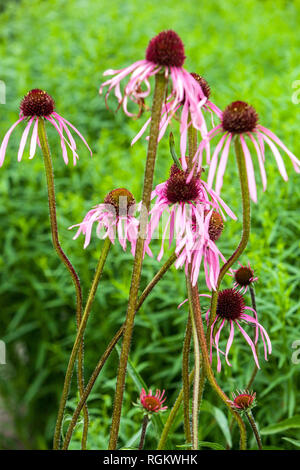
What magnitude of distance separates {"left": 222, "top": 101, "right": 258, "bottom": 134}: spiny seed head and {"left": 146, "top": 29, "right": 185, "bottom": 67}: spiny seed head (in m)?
0.07

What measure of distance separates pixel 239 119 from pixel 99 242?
141 cm

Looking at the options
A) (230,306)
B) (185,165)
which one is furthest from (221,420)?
(185,165)

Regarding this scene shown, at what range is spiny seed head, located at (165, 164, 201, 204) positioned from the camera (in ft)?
2.27

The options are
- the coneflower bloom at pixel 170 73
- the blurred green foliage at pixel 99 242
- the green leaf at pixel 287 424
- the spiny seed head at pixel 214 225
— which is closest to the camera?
the coneflower bloom at pixel 170 73

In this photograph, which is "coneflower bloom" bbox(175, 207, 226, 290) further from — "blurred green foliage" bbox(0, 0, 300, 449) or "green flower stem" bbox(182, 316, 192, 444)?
"blurred green foliage" bbox(0, 0, 300, 449)

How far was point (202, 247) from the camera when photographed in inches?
27.8

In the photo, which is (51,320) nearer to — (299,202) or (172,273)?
(172,273)

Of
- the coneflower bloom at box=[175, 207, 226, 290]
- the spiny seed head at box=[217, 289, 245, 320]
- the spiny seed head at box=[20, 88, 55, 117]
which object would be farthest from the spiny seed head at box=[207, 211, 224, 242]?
the spiny seed head at box=[20, 88, 55, 117]

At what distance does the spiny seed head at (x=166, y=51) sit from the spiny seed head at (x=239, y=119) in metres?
0.07

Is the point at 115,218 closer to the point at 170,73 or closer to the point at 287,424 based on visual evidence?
the point at 170,73

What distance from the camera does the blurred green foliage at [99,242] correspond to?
1.47 metres

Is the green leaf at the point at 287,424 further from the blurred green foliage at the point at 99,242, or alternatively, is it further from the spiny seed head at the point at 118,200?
the spiny seed head at the point at 118,200

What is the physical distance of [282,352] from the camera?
1.41 meters

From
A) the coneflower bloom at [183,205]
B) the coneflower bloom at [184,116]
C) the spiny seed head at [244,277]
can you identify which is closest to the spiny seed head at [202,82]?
the coneflower bloom at [184,116]
